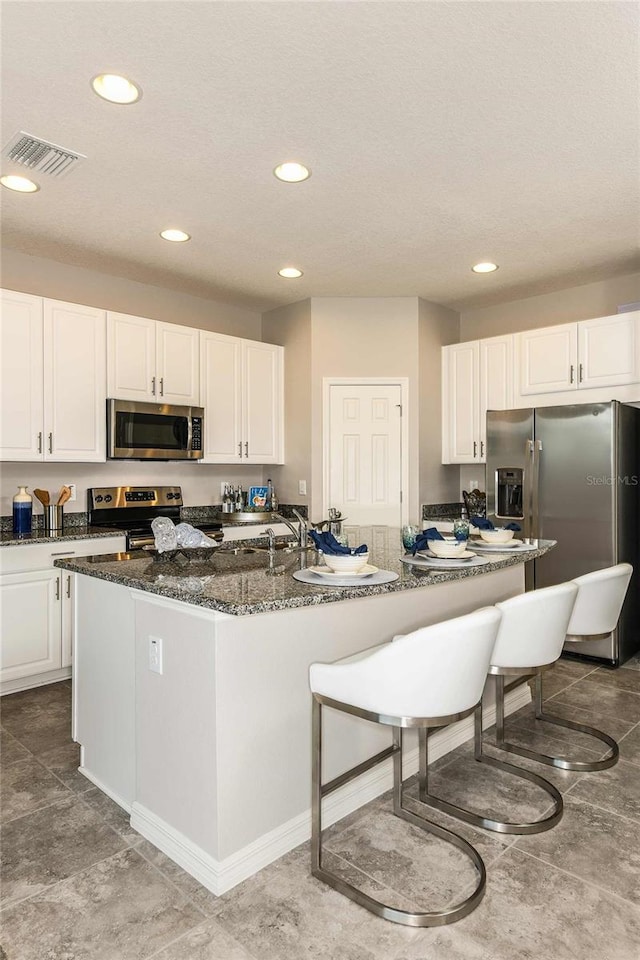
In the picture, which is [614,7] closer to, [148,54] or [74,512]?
[148,54]

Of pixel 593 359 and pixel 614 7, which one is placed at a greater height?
pixel 614 7

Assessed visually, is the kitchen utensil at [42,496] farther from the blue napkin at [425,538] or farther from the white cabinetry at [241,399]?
the blue napkin at [425,538]

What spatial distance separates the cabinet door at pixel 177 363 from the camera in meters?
4.42

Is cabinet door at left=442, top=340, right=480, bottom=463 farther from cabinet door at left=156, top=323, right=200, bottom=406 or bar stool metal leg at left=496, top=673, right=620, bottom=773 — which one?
bar stool metal leg at left=496, top=673, right=620, bottom=773

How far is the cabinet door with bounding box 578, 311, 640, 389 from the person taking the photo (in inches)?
160

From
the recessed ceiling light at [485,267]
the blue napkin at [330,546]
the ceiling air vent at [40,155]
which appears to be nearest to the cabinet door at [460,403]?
the recessed ceiling light at [485,267]

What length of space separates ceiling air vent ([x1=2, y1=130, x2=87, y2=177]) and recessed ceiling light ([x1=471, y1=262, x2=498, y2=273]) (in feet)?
8.90

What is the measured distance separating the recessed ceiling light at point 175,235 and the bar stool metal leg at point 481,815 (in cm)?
311

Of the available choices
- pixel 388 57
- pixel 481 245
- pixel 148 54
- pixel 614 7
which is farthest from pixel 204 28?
pixel 481 245

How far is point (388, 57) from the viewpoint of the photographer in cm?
213

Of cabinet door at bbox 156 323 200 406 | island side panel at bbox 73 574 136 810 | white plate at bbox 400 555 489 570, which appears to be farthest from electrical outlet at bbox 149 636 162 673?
cabinet door at bbox 156 323 200 406

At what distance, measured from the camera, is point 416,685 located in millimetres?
1679

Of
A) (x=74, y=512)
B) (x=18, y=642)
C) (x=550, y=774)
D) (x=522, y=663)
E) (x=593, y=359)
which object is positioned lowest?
(x=550, y=774)

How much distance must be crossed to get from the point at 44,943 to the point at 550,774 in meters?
1.98
